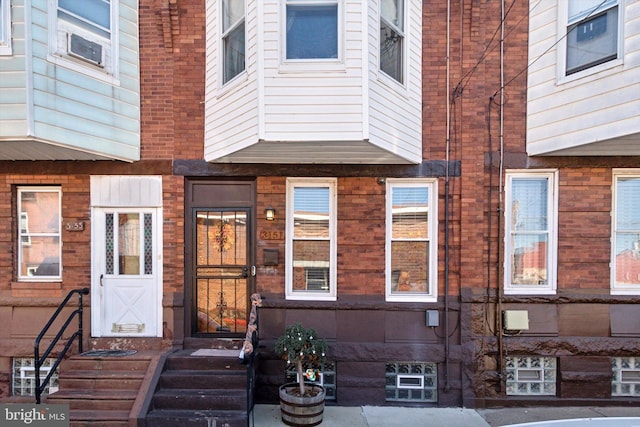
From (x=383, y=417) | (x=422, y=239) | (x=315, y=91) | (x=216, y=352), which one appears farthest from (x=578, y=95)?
(x=216, y=352)

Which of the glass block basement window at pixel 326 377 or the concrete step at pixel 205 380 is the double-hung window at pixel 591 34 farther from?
the concrete step at pixel 205 380

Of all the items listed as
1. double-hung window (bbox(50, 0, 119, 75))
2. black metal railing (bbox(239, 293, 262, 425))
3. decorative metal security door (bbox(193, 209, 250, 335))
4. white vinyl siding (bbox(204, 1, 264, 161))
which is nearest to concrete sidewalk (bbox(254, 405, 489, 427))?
black metal railing (bbox(239, 293, 262, 425))

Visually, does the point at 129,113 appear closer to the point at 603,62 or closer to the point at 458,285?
the point at 458,285

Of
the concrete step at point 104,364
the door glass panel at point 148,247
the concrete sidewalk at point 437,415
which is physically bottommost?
the concrete sidewalk at point 437,415

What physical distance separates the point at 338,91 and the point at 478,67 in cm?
235

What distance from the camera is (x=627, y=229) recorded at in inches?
204

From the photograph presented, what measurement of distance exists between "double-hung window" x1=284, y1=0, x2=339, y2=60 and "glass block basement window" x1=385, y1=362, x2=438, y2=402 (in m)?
4.35

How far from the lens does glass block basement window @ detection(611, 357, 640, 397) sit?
5172 millimetres

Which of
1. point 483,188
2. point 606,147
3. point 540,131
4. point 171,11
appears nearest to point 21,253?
point 171,11

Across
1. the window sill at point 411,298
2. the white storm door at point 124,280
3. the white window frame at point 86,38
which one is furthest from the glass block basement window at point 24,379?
the window sill at point 411,298

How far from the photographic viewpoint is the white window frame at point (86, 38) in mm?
4461

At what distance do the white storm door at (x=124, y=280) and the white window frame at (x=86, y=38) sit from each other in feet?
6.32

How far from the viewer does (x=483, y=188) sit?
5180 millimetres

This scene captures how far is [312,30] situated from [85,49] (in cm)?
307
